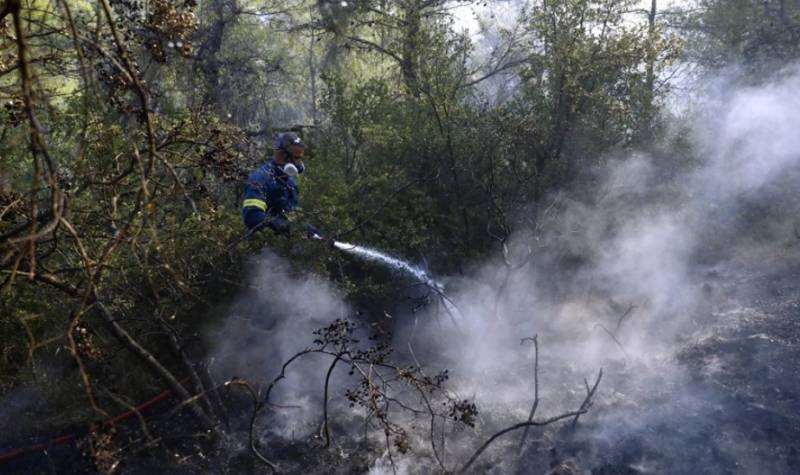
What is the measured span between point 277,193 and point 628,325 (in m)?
5.07

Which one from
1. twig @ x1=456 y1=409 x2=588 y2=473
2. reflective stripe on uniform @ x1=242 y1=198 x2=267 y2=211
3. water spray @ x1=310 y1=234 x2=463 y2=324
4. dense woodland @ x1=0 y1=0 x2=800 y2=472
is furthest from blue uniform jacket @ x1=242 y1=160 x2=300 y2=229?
twig @ x1=456 y1=409 x2=588 y2=473

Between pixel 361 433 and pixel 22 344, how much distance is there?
12.0 feet

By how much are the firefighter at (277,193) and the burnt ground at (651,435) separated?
85.4 inches

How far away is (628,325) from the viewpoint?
8625 mm

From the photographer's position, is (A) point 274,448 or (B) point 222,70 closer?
(A) point 274,448

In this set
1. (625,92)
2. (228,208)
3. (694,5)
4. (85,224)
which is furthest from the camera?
(694,5)

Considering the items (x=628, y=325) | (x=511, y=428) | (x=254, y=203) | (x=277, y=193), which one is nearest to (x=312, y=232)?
(x=277, y=193)

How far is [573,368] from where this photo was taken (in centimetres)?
770

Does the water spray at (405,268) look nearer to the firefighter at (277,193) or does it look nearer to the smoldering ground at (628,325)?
the smoldering ground at (628,325)

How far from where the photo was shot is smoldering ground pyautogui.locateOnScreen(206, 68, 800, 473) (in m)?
6.06

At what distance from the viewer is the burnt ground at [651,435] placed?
567 cm

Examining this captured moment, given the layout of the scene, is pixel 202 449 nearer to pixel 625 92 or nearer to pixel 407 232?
pixel 407 232

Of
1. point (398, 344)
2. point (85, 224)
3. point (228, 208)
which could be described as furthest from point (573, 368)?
point (85, 224)

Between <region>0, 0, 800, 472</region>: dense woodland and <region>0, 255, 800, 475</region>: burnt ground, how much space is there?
265 mm
